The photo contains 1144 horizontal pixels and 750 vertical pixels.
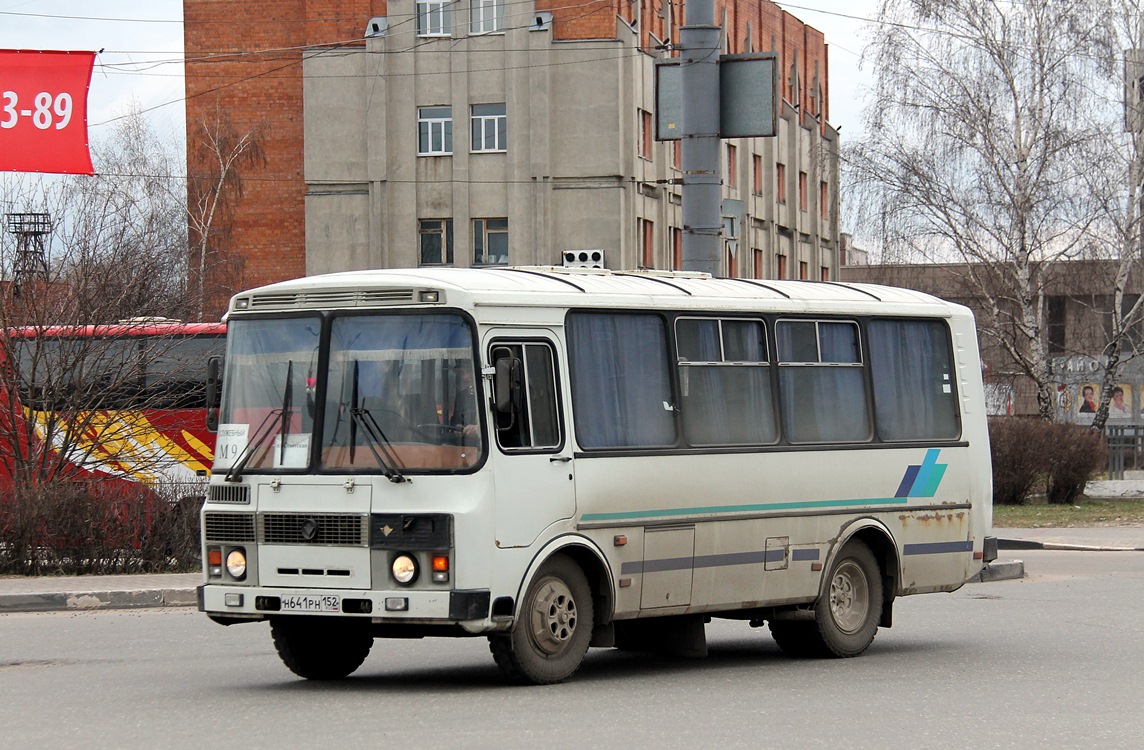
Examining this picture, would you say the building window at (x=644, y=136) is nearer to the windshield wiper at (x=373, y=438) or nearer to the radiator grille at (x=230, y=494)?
the radiator grille at (x=230, y=494)

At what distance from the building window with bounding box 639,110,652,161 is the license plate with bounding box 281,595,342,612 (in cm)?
4563

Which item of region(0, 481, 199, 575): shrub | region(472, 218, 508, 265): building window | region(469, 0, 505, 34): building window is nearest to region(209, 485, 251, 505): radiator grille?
region(0, 481, 199, 575): shrub

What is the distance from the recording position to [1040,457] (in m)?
34.3

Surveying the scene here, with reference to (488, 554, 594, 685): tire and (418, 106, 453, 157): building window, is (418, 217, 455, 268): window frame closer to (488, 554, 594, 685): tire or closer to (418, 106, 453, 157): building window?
(418, 106, 453, 157): building window

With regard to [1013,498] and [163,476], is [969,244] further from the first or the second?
[163,476]

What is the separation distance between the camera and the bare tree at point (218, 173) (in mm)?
58656

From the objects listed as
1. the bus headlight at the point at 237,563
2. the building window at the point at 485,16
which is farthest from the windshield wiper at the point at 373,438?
the building window at the point at 485,16

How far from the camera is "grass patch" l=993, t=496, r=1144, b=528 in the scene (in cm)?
3030

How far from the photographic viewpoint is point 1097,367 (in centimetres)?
4219

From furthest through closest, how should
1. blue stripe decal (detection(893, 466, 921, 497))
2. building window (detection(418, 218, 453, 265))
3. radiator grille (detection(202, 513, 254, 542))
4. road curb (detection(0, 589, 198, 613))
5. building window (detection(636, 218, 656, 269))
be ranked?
building window (detection(636, 218, 656, 269)), building window (detection(418, 218, 453, 265)), road curb (detection(0, 589, 198, 613)), blue stripe decal (detection(893, 466, 921, 497)), radiator grille (detection(202, 513, 254, 542))

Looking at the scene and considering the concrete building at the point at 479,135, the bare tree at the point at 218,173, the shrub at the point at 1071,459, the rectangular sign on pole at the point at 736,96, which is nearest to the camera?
the rectangular sign on pole at the point at 736,96

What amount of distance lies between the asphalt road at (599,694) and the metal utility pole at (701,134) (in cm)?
478

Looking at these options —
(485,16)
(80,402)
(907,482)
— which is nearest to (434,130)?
(485,16)

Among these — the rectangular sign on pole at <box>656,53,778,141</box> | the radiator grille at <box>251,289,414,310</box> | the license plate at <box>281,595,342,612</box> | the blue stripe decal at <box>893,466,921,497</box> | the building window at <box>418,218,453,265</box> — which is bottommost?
the license plate at <box>281,595,342,612</box>
